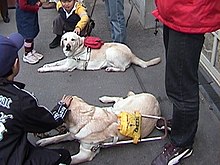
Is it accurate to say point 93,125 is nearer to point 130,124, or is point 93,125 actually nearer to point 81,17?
point 130,124

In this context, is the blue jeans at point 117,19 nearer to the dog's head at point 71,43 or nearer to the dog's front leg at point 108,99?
the dog's head at point 71,43

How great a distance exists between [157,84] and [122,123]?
36.1 inches

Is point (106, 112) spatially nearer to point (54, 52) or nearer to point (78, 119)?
point (78, 119)

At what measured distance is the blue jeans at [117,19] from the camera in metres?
3.62

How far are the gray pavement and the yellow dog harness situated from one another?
0.43ft

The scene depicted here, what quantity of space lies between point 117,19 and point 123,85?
2.31 ft

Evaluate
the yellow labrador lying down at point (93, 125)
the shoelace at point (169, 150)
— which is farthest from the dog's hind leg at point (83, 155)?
the shoelace at point (169, 150)

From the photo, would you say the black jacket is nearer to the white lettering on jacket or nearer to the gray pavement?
the white lettering on jacket

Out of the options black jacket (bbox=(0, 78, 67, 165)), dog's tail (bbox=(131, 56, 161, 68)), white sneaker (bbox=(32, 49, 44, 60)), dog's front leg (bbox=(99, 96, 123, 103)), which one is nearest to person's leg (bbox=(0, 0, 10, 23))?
white sneaker (bbox=(32, 49, 44, 60))

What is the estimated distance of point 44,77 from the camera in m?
3.53

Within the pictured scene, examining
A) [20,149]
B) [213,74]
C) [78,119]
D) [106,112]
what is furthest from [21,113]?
[213,74]

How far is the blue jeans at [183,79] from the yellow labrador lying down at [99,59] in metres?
1.20

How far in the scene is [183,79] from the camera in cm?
219

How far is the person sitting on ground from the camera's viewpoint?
1959 millimetres
